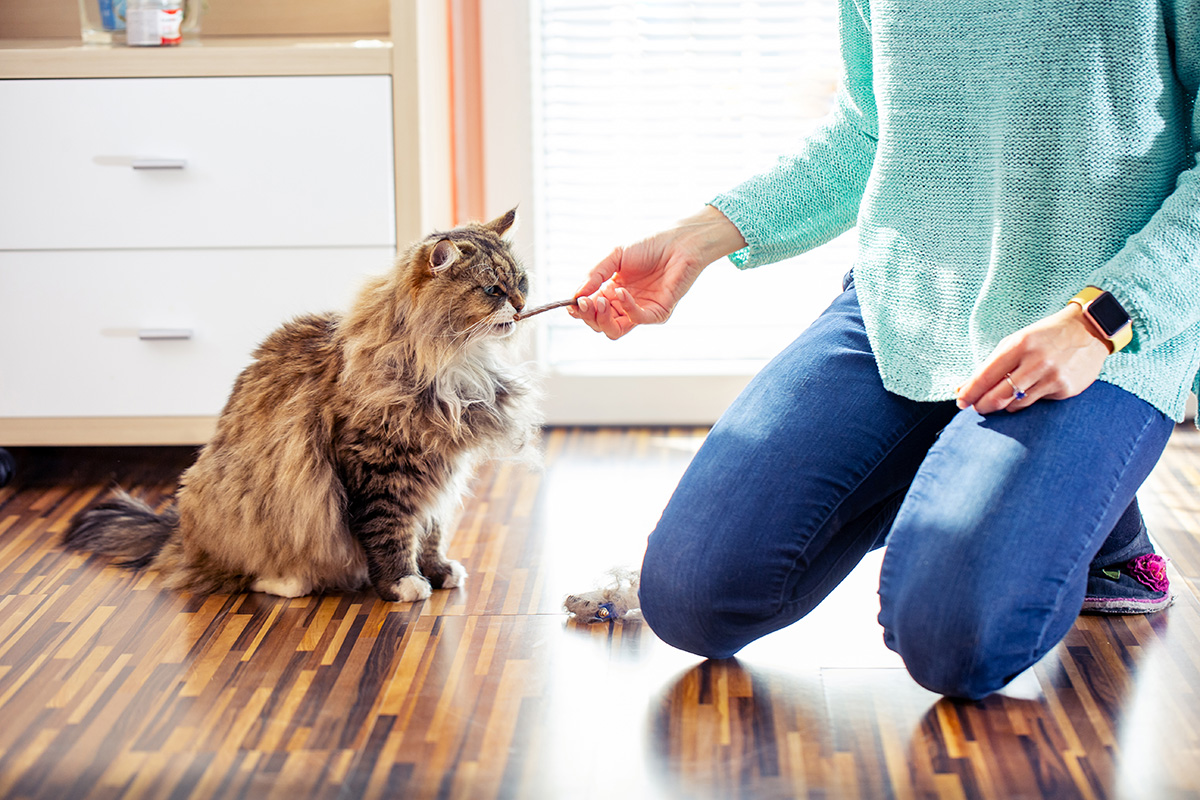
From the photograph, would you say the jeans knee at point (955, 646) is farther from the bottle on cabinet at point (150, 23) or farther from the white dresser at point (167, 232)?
the bottle on cabinet at point (150, 23)

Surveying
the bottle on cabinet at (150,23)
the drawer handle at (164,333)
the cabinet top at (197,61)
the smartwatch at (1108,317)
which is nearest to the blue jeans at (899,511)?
the smartwatch at (1108,317)

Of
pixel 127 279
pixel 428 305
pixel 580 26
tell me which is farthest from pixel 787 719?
pixel 580 26

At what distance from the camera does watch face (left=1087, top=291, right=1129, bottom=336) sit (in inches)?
42.5

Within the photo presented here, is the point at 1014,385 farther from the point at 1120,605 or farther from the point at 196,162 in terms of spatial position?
the point at 196,162

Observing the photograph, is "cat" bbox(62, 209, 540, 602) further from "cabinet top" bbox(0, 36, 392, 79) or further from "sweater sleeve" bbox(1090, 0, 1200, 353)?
"sweater sleeve" bbox(1090, 0, 1200, 353)

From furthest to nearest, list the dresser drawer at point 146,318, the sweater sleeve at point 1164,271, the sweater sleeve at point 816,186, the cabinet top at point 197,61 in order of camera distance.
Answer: the dresser drawer at point 146,318, the cabinet top at point 197,61, the sweater sleeve at point 816,186, the sweater sleeve at point 1164,271

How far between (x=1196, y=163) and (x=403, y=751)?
102 centimetres

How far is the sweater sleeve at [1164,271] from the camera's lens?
3.53ft

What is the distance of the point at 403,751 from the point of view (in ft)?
4.04

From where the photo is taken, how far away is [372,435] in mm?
1595

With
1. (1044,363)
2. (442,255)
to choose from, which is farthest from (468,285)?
(1044,363)

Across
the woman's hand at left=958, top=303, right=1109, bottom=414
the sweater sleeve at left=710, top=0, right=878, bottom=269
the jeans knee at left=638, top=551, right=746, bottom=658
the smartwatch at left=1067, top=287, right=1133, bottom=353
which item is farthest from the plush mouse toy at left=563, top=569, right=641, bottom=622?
the smartwatch at left=1067, top=287, right=1133, bottom=353

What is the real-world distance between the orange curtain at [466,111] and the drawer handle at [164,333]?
0.65m

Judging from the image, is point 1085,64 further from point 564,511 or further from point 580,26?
point 580,26
